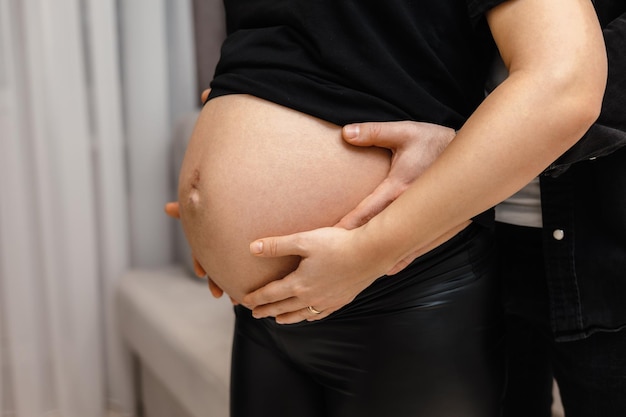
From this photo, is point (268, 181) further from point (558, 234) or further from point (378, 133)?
point (558, 234)

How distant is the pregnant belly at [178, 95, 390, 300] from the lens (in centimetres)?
→ 68

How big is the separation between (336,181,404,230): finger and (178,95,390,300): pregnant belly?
0.03m

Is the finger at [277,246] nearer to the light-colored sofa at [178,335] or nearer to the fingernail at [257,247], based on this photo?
the fingernail at [257,247]

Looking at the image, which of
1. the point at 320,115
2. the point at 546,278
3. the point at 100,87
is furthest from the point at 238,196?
the point at 100,87

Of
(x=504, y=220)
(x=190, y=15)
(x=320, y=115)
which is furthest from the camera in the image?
(x=190, y=15)

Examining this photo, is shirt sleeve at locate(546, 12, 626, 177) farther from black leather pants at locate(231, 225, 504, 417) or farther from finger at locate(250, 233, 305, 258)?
finger at locate(250, 233, 305, 258)

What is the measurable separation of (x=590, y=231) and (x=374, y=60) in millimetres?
318

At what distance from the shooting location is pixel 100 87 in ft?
5.63

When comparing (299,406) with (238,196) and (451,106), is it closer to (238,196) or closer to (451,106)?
(238,196)

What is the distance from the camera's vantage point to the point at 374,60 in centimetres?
67

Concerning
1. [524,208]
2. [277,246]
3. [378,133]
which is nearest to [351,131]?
[378,133]

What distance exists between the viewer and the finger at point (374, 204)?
65cm

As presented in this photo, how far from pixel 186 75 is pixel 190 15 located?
180 mm

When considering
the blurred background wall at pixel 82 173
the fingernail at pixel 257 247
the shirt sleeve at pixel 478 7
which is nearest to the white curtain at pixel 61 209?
the blurred background wall at pixel 82 173
